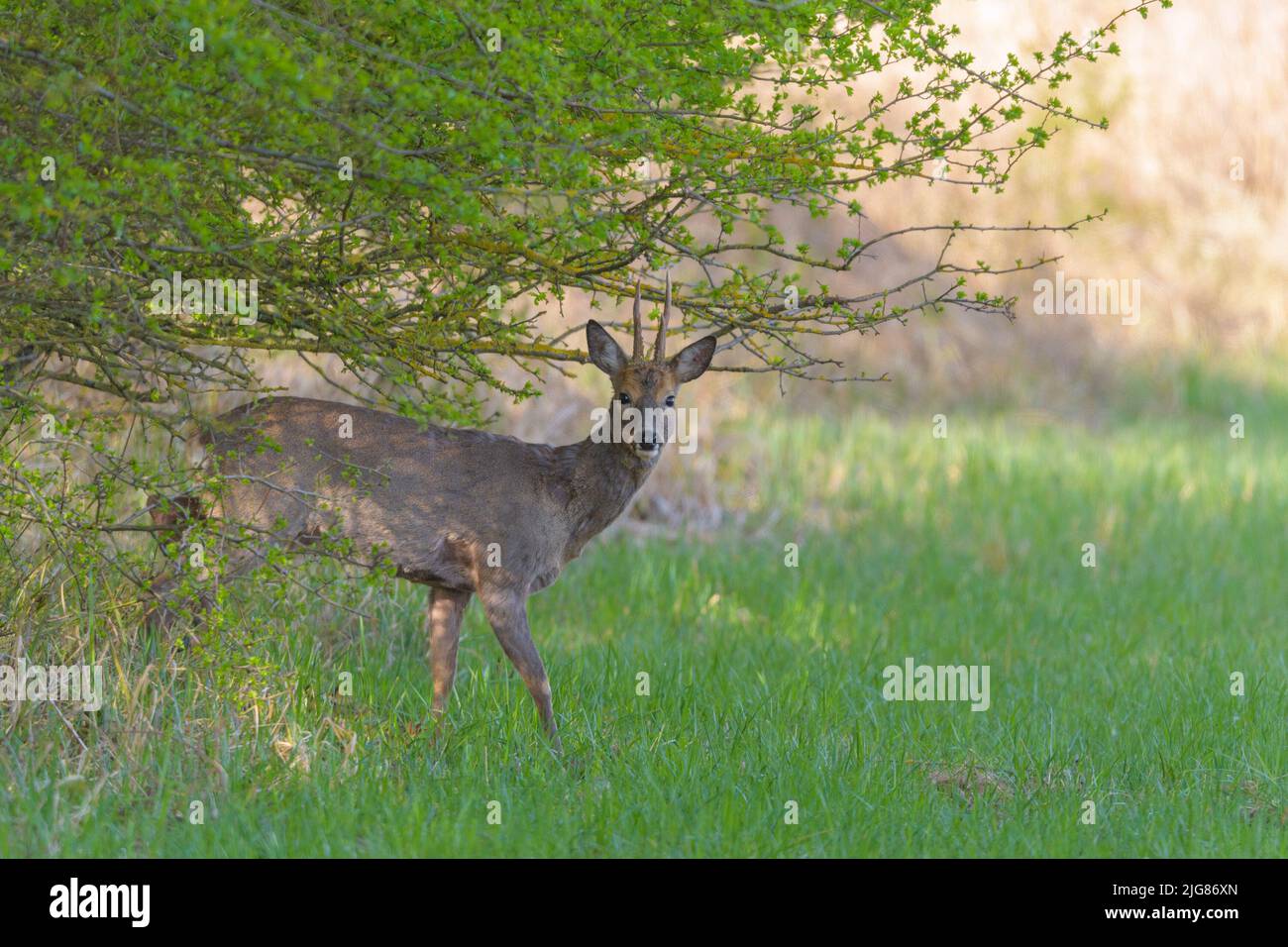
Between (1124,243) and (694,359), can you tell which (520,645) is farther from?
(1124,243)

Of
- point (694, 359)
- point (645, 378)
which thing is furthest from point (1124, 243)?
point (645, 378)

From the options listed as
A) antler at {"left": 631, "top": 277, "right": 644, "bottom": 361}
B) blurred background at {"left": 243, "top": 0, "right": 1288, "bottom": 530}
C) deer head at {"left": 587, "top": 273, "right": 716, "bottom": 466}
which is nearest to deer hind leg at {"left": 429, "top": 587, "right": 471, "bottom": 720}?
deer head at {"left": 587, "top": 273, "right": 716, "bottom": 466}

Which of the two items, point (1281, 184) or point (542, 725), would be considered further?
point (1281, 184)

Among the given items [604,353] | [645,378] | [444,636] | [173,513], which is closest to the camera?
[173,513]

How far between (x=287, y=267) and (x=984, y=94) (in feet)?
64.1

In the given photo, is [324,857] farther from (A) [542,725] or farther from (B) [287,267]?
(B) [287,267]

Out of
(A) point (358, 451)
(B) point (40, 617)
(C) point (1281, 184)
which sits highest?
(C) point (1281, 184)

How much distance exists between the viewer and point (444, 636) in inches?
304

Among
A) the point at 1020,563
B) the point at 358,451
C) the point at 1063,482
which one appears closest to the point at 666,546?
the point at 1020,563

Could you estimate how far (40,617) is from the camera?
6.83 metres

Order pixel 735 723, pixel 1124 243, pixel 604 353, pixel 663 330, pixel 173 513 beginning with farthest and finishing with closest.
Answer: pixel 1124 243, pixel 735 723, pixel 604 353, pixel 173 513, pixel 663 330

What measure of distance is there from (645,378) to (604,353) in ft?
0.99

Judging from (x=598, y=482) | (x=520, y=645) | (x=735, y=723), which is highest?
(x=598, y=482)

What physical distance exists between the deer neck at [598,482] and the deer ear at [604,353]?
399mm
